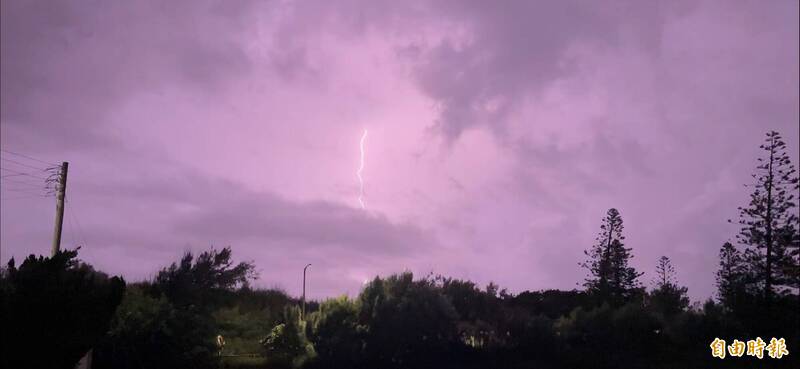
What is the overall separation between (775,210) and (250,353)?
115 feet

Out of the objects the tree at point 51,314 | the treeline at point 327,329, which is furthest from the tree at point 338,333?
the tree at point 51,314

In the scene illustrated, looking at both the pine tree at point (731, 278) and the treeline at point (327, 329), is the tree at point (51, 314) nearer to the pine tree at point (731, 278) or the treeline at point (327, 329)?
the treeline at point (327, 329)

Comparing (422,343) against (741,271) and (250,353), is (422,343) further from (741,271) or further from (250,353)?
(741,271)

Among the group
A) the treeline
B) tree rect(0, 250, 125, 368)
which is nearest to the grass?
the treeline

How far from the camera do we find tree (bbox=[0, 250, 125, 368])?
615 inches

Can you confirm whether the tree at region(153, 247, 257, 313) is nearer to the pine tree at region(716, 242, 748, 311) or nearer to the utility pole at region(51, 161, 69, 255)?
the utility pole at region(51, 161, 69, 255)

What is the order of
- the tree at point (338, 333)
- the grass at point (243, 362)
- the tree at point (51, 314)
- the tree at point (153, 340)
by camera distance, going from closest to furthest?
the tree at point (51, 314) < the tree at point (338, 333) < the tree at point (153, 340) < the grass at point (243, 362)

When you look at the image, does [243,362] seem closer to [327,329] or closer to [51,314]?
[327,329]

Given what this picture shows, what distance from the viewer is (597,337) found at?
28453mm

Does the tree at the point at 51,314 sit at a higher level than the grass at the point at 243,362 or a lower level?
higher

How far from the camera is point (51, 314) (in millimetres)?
16219

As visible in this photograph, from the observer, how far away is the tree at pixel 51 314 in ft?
51.2

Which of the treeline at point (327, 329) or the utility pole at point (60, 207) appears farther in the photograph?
the utility pole at point (60, 207)

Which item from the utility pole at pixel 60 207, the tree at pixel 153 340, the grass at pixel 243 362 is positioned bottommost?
the grass at pixel 243 362
